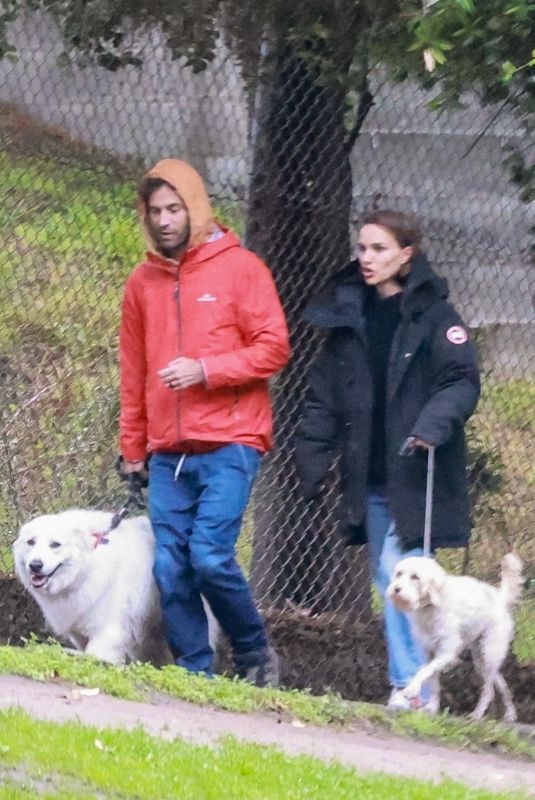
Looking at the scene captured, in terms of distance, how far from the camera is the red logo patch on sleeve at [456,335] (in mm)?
5340

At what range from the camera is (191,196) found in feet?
18.2

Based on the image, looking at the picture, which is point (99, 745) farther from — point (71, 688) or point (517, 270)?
point (517, 270)

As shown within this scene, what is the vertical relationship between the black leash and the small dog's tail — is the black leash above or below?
above

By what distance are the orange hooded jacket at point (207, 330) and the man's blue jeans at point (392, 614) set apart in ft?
1.70

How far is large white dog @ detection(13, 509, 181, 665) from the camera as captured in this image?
572 centimetres

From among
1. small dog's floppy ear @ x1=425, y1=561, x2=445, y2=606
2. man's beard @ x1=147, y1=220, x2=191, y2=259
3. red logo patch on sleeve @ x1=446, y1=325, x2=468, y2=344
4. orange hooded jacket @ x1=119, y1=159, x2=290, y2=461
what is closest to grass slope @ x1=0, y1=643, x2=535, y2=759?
small dog's floppy ear @ x1=425, y1=561, x2=445, y2=606

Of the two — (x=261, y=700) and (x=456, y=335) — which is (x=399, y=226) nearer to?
(x=456, y=335)

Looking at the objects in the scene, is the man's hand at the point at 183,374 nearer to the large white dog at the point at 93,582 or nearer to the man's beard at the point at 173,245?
the man's beard at the point at 173,245

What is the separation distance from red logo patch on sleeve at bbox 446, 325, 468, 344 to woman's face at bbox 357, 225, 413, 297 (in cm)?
31

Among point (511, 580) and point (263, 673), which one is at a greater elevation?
point (511, 580)

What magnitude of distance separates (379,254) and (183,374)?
34.5 inches

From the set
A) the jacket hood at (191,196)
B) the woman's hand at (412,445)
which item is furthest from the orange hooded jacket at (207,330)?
the woman's hand at (412,445)

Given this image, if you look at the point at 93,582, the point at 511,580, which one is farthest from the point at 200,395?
the point at 511,580

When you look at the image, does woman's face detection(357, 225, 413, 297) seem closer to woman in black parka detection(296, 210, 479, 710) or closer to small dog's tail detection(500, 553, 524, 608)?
woman in black parka detection(296, 210, 479, 710)
